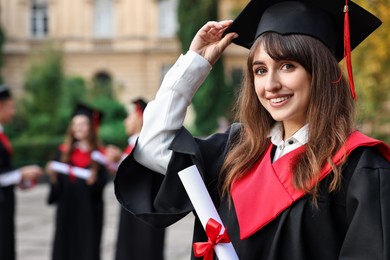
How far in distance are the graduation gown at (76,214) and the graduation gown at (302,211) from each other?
5.14m

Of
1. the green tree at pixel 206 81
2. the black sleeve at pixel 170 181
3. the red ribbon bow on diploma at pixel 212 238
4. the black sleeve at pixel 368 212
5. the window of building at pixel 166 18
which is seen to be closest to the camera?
the black sleeve at pixel 368 212

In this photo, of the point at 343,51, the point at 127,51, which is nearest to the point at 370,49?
the point at 343,51

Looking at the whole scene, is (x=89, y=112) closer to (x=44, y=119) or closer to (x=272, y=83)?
(x=272, y=83)

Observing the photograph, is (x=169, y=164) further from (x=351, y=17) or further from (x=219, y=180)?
(x=351, y=17)

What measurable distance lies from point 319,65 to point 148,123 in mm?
680

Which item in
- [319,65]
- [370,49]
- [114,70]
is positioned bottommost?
[114,70]

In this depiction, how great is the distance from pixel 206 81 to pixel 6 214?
16188mm

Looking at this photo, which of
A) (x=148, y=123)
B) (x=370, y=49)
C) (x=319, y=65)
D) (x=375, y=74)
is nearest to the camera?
(x=319, y=65)

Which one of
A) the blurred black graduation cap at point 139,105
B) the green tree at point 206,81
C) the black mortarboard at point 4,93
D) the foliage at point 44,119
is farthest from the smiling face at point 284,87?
the green tree at point 206,81

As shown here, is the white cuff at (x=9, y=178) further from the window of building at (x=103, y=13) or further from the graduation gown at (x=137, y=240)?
the window of building at (x=103, y=13)

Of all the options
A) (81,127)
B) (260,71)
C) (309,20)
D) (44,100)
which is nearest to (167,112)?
(260,71)

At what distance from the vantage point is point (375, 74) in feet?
32.7

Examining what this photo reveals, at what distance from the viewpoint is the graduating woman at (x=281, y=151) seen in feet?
6.70

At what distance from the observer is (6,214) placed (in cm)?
648
